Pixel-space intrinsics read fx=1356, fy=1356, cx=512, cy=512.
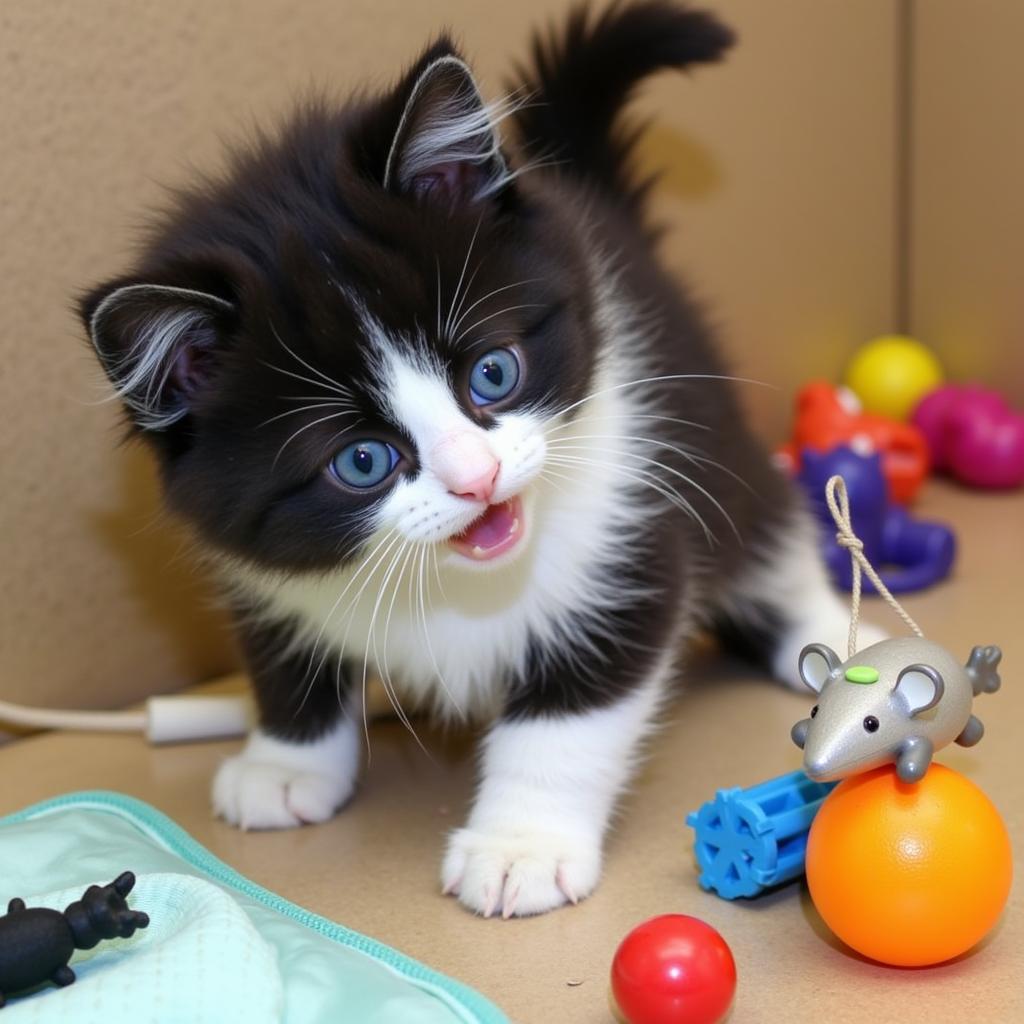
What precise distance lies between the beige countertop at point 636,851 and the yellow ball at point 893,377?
0.59m

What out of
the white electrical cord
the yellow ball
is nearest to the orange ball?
the white electrical cord

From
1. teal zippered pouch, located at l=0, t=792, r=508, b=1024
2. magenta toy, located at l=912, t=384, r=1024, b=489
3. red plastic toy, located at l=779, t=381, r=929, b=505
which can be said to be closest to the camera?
teal zippered pouch, located at l=0, t=792, r=508, b=1024

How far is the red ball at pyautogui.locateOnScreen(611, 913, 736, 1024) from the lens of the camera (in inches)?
42.2

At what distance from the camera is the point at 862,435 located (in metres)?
2.40

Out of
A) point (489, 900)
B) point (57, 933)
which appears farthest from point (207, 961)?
point (489, 900)

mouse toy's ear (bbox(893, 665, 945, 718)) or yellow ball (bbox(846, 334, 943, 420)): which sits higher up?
mouse toy's ear (bbox(893, 665, 945, 718))

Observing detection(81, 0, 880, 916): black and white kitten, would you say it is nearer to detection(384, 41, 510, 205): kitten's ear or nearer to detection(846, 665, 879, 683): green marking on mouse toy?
detection(384, 41, 510, 205): kitten's ear

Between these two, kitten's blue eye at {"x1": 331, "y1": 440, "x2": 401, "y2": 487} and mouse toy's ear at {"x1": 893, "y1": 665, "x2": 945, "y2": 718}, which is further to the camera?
kitten's blue eye at {"x1": 331, "y1": 440, "x2": 401, "y2": 487}

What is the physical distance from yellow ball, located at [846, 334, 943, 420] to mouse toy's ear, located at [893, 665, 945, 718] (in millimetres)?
1654

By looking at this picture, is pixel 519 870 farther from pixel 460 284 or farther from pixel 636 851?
pixel 460 284

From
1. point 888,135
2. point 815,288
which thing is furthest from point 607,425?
point 888,135

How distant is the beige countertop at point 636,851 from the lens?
1173mm

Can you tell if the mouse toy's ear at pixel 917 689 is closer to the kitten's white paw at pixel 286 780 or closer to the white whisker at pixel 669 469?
the white whisker at pixel 669 469

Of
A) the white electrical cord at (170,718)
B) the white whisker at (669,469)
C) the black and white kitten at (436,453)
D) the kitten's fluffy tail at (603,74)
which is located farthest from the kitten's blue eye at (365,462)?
the kitten's fluffy tail at (603,74)
